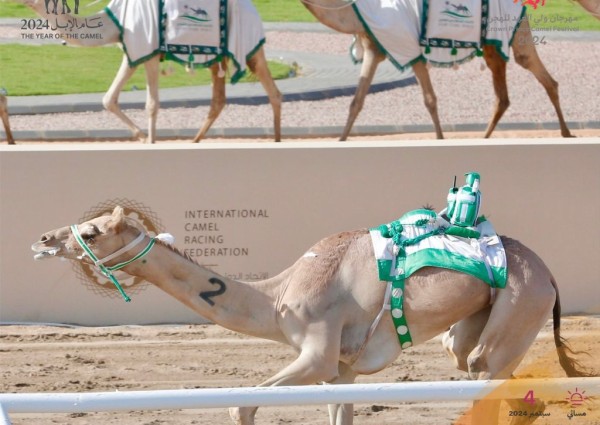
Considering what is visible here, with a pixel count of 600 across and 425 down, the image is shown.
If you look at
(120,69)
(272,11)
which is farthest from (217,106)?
(272,11)

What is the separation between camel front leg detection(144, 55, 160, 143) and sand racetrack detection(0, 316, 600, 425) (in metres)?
3.26

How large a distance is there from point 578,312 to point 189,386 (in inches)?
140

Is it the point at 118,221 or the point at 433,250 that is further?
the point at 433,250

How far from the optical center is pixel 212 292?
6.91m

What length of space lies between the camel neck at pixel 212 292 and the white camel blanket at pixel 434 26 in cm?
643

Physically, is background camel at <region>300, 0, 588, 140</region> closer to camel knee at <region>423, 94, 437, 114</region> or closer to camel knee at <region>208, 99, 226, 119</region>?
camel knee at <region>423, 94, 437, 114</region>

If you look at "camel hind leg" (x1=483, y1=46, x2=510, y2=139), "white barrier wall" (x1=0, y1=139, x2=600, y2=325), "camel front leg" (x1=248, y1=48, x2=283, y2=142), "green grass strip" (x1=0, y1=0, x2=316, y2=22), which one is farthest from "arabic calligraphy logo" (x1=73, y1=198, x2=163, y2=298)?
"green grass strip" (x1=0, y1=0, x2=316, y2=22)

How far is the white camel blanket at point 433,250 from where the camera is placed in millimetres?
6891

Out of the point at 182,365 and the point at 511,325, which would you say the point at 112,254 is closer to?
the point at 511,325

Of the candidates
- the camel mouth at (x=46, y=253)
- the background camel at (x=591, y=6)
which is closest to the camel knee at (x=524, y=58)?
the background camel at (x=591, y=6)

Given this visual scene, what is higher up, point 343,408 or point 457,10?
point 457,10

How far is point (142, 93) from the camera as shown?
61.5 ft

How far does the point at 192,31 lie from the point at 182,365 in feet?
14.3

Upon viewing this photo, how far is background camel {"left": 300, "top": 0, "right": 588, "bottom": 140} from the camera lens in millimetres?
13266
